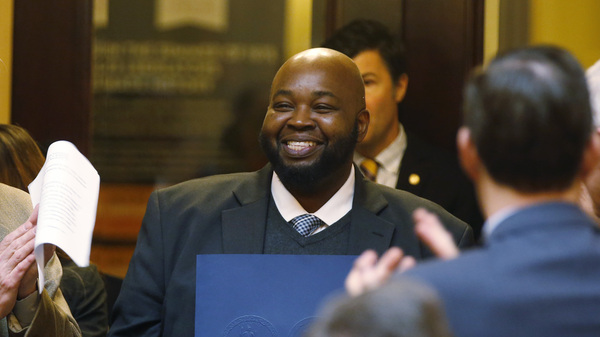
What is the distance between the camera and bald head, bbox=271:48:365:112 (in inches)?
98.9

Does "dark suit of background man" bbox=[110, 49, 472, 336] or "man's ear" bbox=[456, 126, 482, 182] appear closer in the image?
"man's ear" bbox=[456, 126, 482, 182]

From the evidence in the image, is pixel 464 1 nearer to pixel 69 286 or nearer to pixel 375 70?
pixel 375 70

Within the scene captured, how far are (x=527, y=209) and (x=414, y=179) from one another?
7.15 ft

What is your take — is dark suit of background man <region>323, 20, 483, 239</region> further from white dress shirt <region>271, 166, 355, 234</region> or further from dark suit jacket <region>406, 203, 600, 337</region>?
dark suit jacket <region>406, 203, 600, 337</region>

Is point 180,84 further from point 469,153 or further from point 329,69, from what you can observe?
point 469,153

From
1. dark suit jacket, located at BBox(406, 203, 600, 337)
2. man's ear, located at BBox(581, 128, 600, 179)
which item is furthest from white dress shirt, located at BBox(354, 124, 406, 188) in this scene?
dark suit jacket, located at BBox(406, 203, 600, 337)

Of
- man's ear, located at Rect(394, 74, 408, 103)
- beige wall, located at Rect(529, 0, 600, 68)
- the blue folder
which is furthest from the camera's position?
beige wall, located at Rect(529, 0, 600, 68)

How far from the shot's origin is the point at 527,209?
1239 mm

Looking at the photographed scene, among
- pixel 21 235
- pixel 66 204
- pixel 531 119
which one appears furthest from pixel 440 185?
pixel 531 119

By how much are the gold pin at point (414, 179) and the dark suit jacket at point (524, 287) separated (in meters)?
2.20

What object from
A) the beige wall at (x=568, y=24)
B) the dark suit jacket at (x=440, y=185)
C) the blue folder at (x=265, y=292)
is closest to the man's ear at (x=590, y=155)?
the blue folder at (x=265, y=292)

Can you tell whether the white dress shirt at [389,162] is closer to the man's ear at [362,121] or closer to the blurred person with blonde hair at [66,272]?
the man's ear at [362,121]

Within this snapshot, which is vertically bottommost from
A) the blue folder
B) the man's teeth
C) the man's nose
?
the blue folder

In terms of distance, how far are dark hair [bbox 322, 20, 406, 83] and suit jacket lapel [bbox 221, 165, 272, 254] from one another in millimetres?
1030
